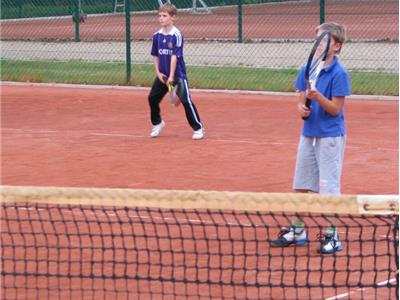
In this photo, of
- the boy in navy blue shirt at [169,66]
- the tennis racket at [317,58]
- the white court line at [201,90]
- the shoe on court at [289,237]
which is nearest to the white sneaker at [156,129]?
the boy in navy blue shirt at [169,66]

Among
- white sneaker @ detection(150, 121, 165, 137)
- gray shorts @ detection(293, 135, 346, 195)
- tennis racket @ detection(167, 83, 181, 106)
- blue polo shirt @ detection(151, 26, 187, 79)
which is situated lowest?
white sneaker @ detection(150, 121, 165, 137)

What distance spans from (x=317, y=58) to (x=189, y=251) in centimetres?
169

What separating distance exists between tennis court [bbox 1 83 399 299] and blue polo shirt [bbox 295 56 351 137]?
0.66 metres

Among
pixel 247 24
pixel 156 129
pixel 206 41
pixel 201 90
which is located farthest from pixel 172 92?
pixel 247 24

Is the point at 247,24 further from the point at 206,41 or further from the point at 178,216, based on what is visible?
the point at 178,216

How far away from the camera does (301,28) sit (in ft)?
112

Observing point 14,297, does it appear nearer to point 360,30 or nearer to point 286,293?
point 286,293

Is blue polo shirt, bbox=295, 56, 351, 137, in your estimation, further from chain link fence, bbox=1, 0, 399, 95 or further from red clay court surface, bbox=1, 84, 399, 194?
chain link fence, bbox=1, 0, 399, 95

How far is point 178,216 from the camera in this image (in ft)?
31.8

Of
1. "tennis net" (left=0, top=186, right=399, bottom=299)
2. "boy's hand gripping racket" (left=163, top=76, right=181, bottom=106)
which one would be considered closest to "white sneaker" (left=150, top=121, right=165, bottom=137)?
"boy's hand gripping racket" (left=163, top=76, right=181, bottom=106)

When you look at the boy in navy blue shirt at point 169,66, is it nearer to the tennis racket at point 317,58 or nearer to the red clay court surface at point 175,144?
the red clay court surface at point 175,144

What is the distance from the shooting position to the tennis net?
6.37 metres

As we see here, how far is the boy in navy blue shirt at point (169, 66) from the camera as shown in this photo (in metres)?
14.1

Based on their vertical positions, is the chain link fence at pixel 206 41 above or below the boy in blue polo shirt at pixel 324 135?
below
